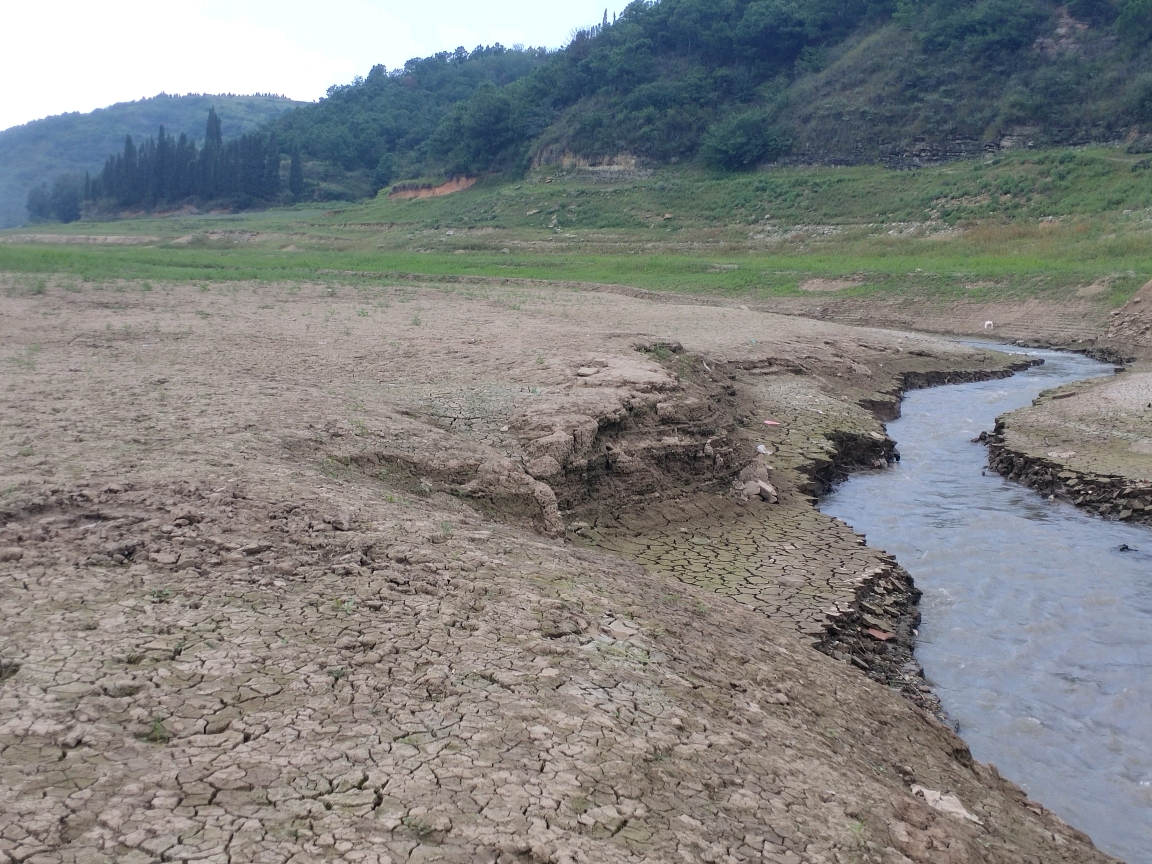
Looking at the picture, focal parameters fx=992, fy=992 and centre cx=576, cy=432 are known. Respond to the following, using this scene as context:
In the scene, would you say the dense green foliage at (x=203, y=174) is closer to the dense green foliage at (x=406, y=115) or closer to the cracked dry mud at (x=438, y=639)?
the dense green foliage at (x=406, y=115)

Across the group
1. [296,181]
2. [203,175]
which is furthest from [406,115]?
[203,175]

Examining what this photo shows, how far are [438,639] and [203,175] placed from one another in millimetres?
75166

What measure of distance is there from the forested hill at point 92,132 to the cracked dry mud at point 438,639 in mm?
129288

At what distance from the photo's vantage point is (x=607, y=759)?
3.75 meters

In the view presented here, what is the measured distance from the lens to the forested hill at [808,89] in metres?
46.0

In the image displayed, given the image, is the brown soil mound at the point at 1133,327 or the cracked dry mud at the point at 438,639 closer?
the cracked dry mud at the point at 438,639

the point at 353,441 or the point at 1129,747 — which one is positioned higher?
the point at 353,441

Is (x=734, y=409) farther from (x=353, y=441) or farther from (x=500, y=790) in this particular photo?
(x=500, y=790)

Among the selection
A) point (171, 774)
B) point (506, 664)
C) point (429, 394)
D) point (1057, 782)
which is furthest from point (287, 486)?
point (1057, 782)

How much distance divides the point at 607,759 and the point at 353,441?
4633 mm

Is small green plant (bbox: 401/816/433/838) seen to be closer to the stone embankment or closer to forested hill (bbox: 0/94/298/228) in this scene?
the stone embankment

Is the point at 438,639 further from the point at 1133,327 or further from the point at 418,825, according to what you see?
the point at 1133,327

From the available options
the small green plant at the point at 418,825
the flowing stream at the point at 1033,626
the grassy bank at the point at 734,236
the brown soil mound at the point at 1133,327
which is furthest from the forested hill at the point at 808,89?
the small green plant at the point at 418,825

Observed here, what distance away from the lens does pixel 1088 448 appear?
11.6 m
